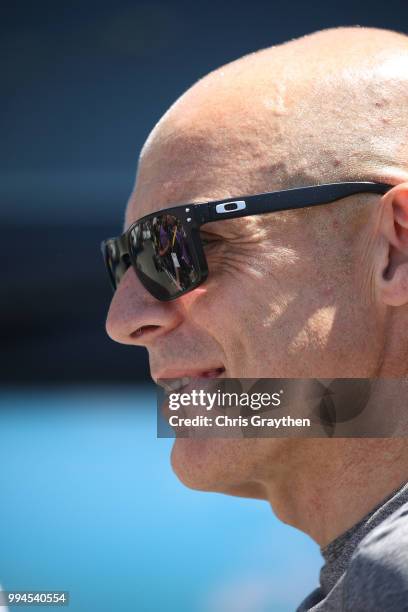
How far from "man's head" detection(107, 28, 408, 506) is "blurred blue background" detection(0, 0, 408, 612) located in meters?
1.20

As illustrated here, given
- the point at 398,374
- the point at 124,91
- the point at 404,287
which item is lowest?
the point at 398,374

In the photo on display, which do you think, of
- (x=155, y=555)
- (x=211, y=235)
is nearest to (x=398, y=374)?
(x=211, y=235)

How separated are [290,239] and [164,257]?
0.21 meters

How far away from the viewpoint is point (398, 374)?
129 cm

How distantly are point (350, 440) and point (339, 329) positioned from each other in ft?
0.54

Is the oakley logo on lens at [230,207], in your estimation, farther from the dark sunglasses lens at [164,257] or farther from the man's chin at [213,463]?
the man's chin at [213,463]

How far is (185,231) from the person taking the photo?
4.43 ft

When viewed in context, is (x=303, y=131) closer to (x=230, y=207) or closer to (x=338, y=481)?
(x=230, y=207)

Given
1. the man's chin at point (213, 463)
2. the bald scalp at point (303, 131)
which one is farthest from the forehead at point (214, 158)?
the man's chin at point (213, 463)

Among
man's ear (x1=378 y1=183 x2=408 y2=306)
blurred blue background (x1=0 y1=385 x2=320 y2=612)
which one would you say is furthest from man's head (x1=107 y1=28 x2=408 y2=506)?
blurred blue background (x1=0 y1=385 x2=320 y2=612)

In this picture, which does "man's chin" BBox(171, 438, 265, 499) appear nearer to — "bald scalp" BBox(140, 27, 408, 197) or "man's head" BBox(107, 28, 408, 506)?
"man's head" BBox(107, 28, 408, 506)

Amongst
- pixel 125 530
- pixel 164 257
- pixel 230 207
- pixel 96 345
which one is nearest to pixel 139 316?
pixel 164 257

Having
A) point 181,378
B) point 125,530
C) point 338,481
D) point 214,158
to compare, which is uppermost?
point 214,158

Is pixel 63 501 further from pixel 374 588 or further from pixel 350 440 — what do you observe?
pixel 374 588
